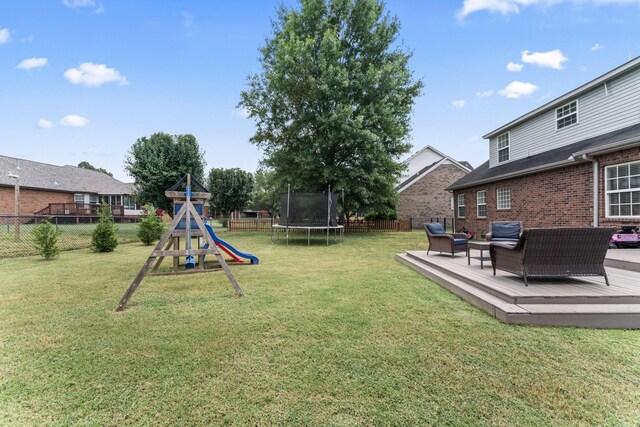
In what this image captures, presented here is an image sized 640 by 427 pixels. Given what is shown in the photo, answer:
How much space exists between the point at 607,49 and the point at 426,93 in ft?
28.3

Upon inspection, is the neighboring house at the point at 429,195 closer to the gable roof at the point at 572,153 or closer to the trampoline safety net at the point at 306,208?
the gable roof at the point at 572,153

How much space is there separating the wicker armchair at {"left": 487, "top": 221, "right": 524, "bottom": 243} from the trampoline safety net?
23.9ft

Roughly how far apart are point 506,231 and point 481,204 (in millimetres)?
8221

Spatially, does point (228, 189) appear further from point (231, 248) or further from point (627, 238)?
point (627, 238)

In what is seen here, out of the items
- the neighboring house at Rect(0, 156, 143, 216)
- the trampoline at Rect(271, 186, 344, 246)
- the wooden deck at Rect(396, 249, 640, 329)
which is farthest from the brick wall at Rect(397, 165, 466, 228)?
the neighboring house at Rect(0, 156, 143, 216)

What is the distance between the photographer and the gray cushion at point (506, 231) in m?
7.32

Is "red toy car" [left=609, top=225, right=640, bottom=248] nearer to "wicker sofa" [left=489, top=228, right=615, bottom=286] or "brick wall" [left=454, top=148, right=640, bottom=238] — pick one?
"brick wall" [left=454, top=148, right=640, bottom=238]

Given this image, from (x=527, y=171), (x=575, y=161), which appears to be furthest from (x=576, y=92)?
(x=575, y=161)

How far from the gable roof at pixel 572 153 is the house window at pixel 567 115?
→ 92cm

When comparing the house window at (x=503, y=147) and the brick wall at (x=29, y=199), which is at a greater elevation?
the house window at (x=503, y=147)

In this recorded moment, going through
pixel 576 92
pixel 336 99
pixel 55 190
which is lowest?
pixel 55 190

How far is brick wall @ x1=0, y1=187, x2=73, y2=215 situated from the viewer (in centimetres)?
2309

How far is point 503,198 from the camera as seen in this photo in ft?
43.3

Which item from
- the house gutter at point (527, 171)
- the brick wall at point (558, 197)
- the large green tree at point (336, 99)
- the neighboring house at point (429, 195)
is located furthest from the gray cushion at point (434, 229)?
the neighboring house at point (429, 195)
